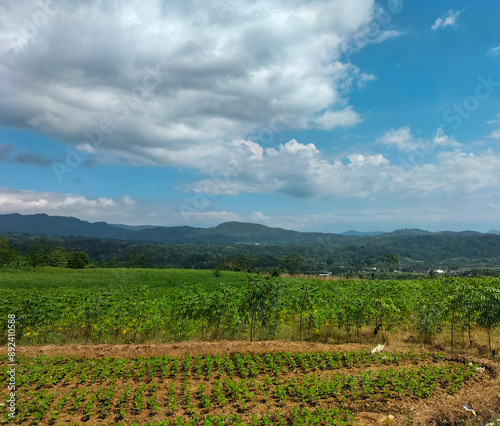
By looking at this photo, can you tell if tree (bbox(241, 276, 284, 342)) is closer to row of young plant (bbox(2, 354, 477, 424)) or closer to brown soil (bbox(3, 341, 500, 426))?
brown soil (bbox(3, 341, 500, 426))

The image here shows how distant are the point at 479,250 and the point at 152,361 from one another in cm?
21257

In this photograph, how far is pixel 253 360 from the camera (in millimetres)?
11289

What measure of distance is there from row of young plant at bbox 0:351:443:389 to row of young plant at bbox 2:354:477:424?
1.07ft

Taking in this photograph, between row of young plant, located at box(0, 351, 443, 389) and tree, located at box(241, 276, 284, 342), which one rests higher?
tree, located at box(241, 276, 284, 342)

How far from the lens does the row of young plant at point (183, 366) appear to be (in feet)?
31.3

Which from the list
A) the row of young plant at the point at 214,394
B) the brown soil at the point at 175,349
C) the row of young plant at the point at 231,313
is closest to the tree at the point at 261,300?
the row of young plant at the point at 231,313

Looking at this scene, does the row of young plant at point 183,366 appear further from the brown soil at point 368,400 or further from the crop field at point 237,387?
the brown soil at point 368,400

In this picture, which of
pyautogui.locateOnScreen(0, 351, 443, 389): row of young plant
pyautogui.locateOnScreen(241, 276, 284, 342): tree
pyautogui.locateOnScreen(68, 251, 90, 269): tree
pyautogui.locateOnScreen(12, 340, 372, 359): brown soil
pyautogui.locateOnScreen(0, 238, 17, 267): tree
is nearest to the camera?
pyautogui.locateOnScreen(0, 351, 443, 389): row of young plant

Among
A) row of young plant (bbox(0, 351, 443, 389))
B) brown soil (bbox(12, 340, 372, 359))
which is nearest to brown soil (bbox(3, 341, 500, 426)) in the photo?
brown soil (bbox(12, 340, 372, 359))

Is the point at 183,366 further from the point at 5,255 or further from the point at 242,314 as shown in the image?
the point at 5,255

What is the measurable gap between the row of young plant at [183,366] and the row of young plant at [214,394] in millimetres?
326

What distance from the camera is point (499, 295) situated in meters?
12.9

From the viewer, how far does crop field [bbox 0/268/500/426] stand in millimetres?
7887

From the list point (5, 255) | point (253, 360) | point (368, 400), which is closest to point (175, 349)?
point (253, 360)
